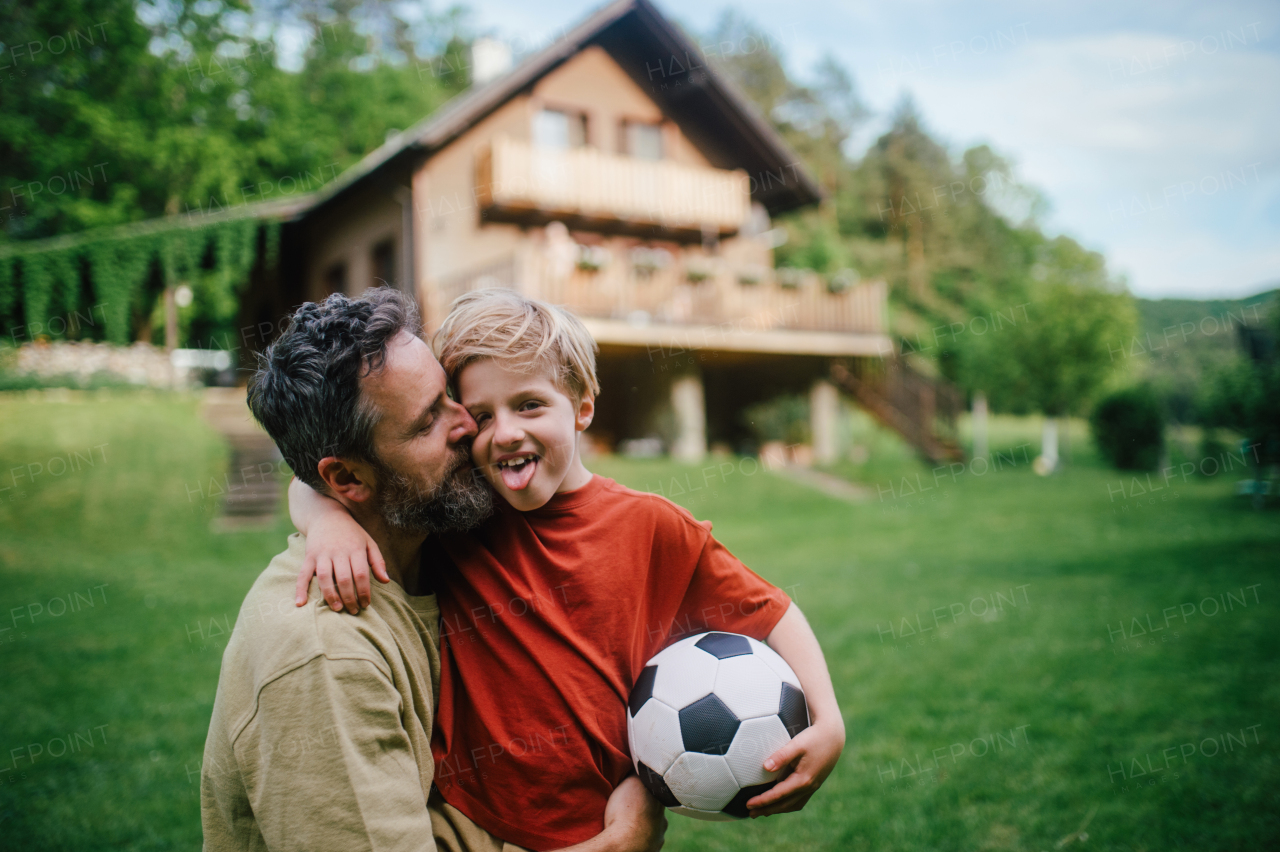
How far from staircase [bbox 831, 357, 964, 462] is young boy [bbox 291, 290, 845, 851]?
1457cm

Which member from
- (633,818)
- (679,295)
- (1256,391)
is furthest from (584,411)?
(679,295)

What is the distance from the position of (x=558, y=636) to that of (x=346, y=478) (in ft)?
1.88

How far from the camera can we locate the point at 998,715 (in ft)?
14.6

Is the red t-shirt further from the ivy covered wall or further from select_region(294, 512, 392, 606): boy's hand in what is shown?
the ivy covered wall

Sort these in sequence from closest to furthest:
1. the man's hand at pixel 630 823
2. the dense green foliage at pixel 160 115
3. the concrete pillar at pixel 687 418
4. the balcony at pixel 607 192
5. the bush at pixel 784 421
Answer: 1. the man's hand at pixel 630 823
2. the concrete pillar at pixel 687 418
3. the balcony at pixel 607 192
4. the bush at pixel 784 421
5. the dense green foliage at pixel 160 115

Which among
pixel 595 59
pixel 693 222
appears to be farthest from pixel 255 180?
pixel 693 222

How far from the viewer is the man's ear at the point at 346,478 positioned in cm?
170

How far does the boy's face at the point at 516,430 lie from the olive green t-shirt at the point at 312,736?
1.29ft

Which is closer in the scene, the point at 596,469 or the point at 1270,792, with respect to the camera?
the point at 1270,792

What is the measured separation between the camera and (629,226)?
1702 cm

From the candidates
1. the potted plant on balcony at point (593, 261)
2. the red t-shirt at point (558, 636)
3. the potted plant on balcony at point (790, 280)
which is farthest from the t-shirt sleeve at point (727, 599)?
the potted plant on balcony at point (790, 280)

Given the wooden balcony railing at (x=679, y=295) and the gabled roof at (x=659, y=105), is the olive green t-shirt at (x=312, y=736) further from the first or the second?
the gabled roof at (x=659, y=105)

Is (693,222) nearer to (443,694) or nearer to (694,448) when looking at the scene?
(694,448)

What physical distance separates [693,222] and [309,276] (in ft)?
33.5
